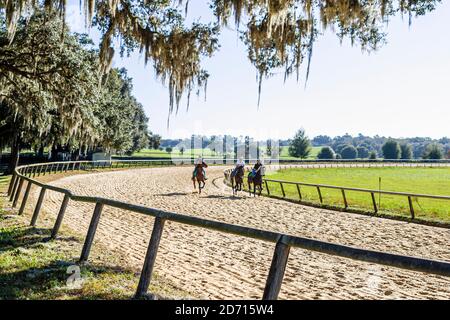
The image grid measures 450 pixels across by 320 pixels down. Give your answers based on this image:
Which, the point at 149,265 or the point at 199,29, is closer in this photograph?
the point at 149,265

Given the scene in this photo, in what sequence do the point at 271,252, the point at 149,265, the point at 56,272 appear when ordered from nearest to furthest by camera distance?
the point at 149,265, the point at 56,272, the point at 271,252

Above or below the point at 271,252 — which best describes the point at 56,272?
above

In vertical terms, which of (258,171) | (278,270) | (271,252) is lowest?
(271,252)

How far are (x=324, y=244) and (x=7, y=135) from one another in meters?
33.9

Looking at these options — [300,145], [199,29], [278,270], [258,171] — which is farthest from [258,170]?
[300,145]

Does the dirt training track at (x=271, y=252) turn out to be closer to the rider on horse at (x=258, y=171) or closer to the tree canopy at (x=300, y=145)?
the rider on horse at (x=258, y=171)

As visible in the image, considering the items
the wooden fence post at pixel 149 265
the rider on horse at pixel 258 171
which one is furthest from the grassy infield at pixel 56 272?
the rider on horse at pixel 258 171

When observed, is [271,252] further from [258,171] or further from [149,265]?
[258,171]

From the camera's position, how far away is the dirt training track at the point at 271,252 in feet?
21.6

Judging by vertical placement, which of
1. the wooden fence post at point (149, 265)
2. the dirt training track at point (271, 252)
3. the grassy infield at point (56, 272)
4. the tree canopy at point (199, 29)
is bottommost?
the dirt training track at point (271, 252)

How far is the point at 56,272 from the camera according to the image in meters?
6.05

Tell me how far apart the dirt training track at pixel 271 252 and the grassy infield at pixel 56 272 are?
20.6 inches

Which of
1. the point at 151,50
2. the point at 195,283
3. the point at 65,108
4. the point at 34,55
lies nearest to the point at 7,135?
the point at 65,108

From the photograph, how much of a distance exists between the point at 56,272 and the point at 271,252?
5.05m
